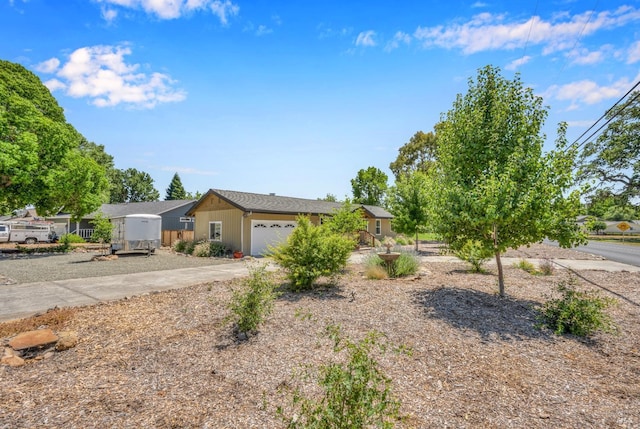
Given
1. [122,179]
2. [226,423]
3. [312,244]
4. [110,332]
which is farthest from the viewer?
[122,179]

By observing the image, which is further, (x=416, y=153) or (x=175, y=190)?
(x=175, y=190)

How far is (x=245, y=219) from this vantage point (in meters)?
17.9

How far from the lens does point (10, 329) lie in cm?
520

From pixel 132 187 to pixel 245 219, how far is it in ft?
191

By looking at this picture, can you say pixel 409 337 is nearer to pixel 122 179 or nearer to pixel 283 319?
pixel 283 319

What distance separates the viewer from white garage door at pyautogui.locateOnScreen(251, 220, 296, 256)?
59.0 feet

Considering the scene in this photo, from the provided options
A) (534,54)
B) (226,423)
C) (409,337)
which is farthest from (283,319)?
(534,54)

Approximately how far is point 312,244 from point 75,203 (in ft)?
65.0

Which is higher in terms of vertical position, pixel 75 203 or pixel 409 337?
pixel 75 203

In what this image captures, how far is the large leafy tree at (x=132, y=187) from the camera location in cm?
6250

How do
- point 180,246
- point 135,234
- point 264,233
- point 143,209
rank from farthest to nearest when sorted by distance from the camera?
point 143,209 < point 180,246 < point 135,234 < point 264,233

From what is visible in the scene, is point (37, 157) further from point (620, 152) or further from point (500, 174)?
point (620, 152)

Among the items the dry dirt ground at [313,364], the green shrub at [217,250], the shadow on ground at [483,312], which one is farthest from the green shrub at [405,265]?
the green shrub at [217,250]

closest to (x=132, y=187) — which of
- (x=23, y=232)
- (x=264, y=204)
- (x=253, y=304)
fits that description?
(x=23, y=232)
